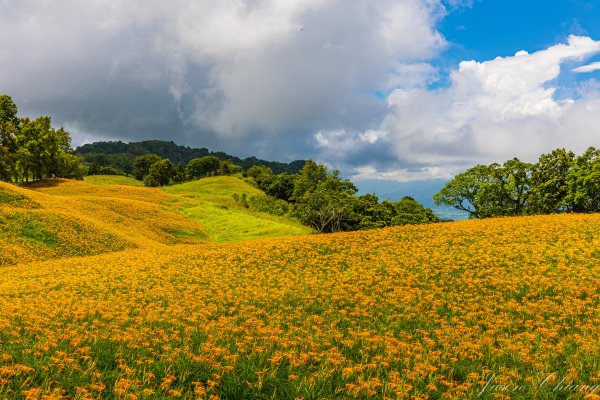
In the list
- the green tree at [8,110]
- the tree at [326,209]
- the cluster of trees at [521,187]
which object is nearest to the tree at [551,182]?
the cluster of trees at [521,187]

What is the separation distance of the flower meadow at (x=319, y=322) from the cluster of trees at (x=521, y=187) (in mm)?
29354

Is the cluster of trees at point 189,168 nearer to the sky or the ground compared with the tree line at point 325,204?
nearer to the sky

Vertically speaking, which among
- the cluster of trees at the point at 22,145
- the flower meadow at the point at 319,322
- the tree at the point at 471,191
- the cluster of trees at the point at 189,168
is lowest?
the flower meadow at the point at 319,322

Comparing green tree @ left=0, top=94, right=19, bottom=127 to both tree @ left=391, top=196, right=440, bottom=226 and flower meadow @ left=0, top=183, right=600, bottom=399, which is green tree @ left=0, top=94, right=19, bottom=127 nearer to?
flower meadow @ left=0, top=183, right=600, bottom=399

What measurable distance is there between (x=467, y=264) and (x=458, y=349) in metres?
11.7

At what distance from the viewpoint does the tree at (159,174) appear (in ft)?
405

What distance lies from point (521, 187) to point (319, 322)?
54559 millimetres

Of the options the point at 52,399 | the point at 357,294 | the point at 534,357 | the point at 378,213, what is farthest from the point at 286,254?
the point at 378,213

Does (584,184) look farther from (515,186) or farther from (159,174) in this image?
(159,174)

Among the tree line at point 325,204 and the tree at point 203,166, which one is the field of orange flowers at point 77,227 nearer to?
the tree line at point 325,204

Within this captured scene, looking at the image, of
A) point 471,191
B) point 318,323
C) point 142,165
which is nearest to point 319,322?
point 318,323

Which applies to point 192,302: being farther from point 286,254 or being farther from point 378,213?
point 378,213

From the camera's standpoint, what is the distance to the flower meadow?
7.38 meters

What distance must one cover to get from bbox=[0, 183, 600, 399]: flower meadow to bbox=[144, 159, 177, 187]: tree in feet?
339
